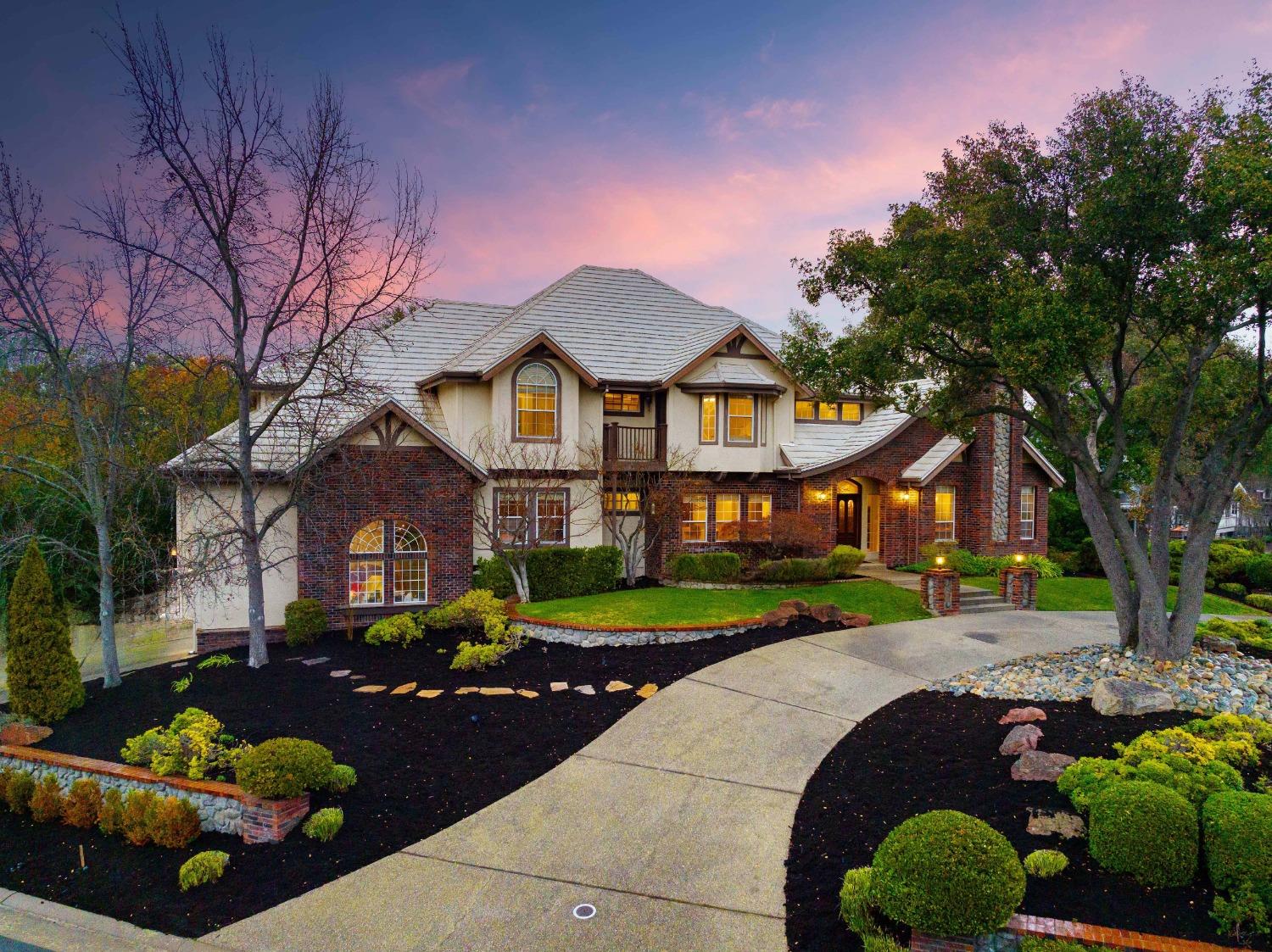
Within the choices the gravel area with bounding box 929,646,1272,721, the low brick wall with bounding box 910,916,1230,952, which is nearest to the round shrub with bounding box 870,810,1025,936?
the low brick wall with bounding box 910,916,1230,952

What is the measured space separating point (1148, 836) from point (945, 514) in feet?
58.9

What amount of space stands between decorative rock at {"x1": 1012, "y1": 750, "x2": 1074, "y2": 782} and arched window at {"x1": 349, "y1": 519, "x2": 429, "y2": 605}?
12605 mm

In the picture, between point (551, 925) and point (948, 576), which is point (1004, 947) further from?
point (948, 576)

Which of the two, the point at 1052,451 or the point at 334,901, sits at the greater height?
the point at 1052,451

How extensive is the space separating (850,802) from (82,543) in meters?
21.0

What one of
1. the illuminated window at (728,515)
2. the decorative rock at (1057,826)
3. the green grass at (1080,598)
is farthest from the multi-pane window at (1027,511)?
the decorative rock at (1057,826)

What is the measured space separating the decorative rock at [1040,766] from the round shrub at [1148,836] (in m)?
1.34

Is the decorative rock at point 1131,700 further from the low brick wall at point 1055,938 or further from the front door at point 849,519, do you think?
the front door at point 849,519

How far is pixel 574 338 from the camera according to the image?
67.3 feet

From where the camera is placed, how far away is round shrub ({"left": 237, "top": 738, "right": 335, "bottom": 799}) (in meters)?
6.77

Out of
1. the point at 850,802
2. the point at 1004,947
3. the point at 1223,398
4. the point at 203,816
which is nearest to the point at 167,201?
the point at 203,816

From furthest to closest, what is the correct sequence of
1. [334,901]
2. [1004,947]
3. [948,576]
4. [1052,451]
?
[1052,451] < [948,576] < [334,901] < [1004,947]

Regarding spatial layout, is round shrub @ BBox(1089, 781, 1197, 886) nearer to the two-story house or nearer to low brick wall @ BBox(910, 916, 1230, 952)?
low brick wall @ BBox(910, 916, 1230, 952)

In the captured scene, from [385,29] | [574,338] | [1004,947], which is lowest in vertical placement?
[1004,947]
